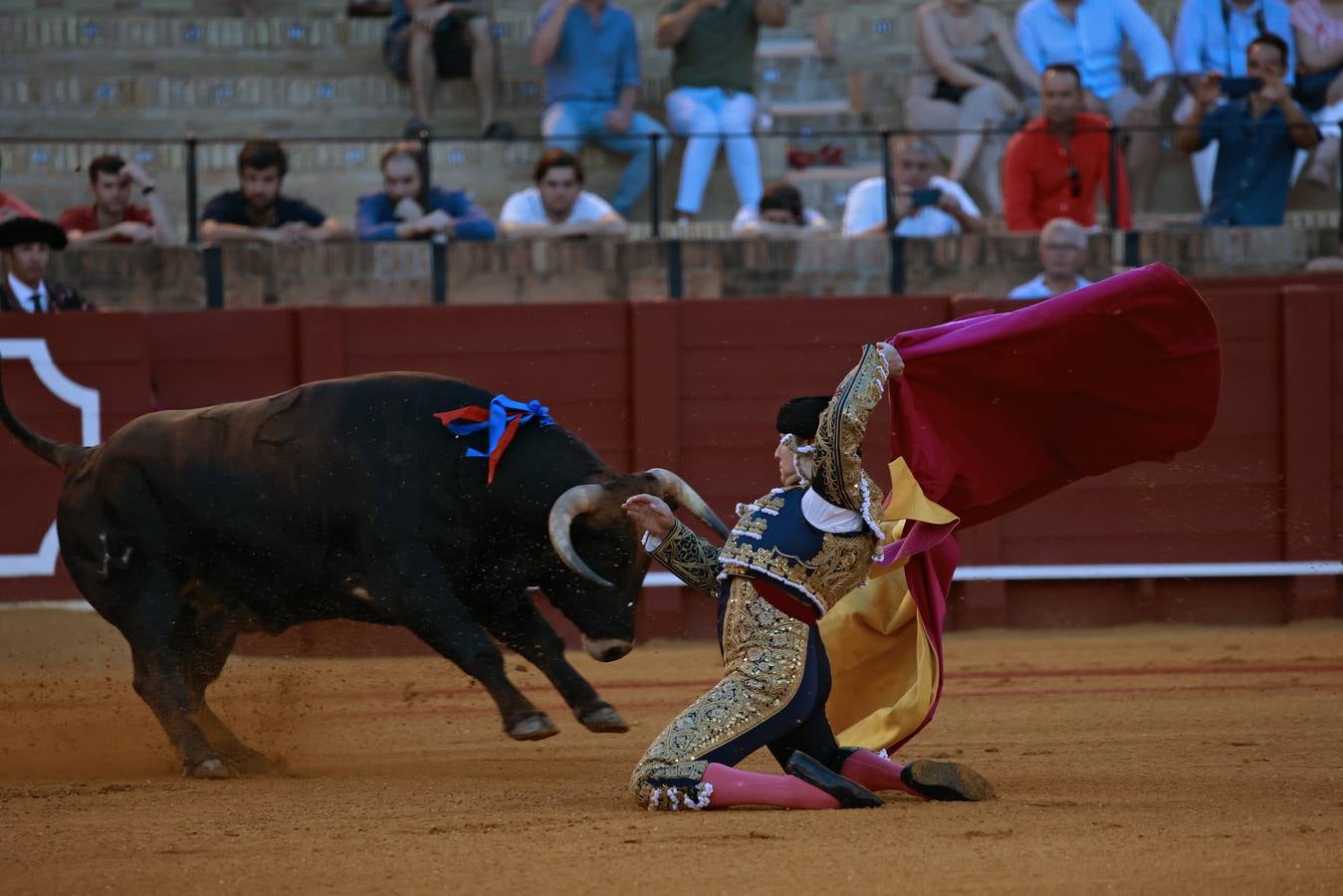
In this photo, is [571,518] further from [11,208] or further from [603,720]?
[11,208]

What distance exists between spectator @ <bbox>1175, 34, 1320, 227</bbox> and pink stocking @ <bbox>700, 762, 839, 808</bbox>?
224 inches

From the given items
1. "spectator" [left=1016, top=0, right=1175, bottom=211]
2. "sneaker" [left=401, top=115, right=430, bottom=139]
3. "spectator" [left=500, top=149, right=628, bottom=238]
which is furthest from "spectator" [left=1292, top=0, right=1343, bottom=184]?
"sneaker" [left=401, top=115, right=430, bottom=139]

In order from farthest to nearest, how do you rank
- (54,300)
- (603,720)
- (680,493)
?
(54,300) < (680,493) < (603,720)

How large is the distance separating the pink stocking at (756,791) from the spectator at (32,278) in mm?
4602

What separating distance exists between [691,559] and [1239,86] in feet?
18.5

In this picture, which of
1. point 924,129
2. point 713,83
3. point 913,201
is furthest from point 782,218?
point 713,83

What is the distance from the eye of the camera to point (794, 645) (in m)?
4.28

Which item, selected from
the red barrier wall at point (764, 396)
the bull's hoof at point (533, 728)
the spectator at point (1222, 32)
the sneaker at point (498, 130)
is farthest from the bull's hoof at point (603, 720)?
the spectator at point (1222, 32)

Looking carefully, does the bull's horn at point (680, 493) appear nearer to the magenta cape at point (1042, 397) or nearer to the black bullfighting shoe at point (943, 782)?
the magenta cape at point (1042, 397)

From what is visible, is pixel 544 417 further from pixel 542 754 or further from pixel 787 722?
pixel 787 722

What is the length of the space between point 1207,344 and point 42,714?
389cm

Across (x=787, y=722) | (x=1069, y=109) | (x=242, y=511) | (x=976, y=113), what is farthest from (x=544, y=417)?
(x=976, y=113)

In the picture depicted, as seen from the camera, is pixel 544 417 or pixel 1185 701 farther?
pixel 1185 701

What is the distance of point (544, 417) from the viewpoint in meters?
5.61
